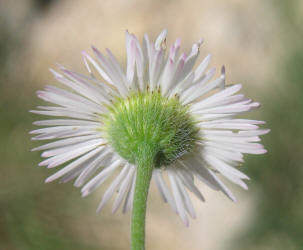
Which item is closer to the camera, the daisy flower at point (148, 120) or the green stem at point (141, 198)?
the green stem at point (141, 198)

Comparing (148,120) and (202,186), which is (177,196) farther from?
(202,186)

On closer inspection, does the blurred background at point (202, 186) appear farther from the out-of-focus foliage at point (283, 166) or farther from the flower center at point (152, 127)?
the flower center at point (152, 127)

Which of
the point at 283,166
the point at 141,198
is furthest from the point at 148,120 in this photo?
the point at 283,166

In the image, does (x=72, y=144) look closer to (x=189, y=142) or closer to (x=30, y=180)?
(x=189, y=142)

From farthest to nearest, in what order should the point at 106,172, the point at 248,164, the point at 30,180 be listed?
the point at 30,180 < the point at 248,164 < the point at 106,172

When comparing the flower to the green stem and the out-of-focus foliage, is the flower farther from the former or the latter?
the out-of-focus foliage

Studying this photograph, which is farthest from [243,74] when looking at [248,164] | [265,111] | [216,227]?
[216,227]

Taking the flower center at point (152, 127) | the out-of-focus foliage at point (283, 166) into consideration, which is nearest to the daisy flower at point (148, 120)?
the flower center at point (152, 127)
